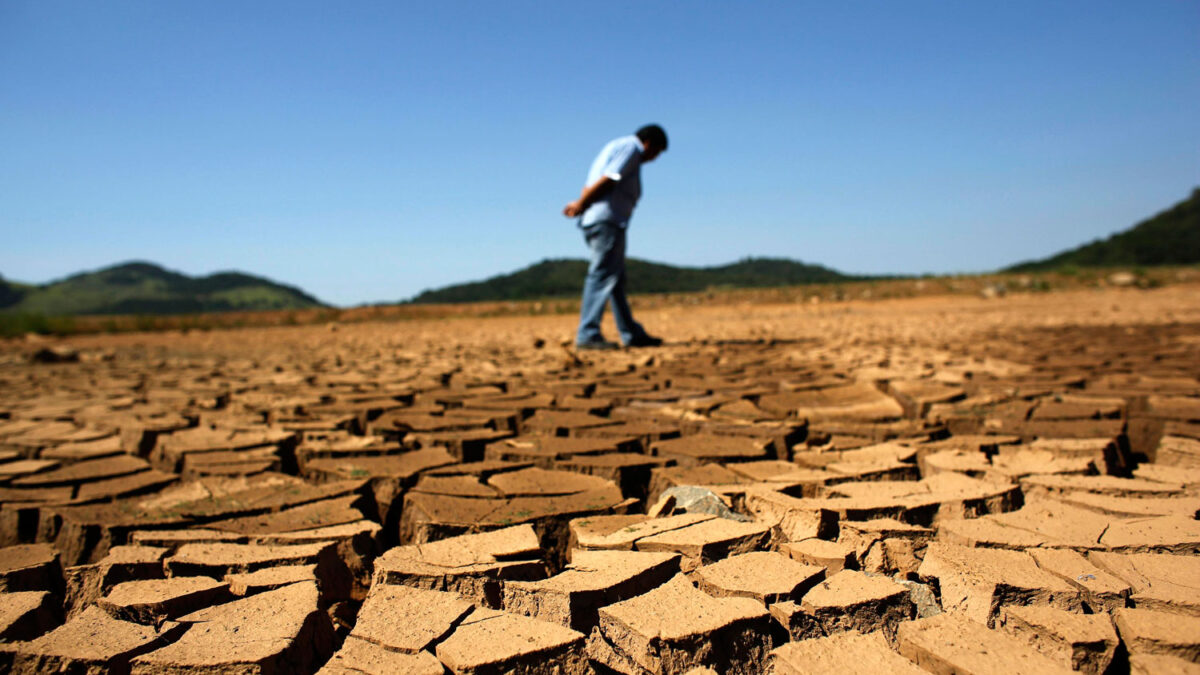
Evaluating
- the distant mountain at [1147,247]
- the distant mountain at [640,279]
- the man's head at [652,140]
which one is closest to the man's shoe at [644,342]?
the man's head at [652,140]

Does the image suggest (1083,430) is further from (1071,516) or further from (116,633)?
(116,633)

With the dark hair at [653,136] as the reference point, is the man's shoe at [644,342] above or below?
below

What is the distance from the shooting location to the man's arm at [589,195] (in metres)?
5.01

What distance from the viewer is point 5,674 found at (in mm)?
1081

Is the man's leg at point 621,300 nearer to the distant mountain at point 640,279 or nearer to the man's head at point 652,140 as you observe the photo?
the man's head at point 652,140

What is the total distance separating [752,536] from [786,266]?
85.5 ft

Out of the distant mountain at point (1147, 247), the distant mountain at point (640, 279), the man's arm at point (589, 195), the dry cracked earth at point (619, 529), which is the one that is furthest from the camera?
the distant mountain at point (1147, 247)

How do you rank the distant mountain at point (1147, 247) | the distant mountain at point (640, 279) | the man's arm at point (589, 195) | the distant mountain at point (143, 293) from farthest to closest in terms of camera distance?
the distant mountain at point (143, 293) < the distant mountain at point (1147, 247) < the distant mountain at point (640, 279) < the man's arm at point (589, 195)

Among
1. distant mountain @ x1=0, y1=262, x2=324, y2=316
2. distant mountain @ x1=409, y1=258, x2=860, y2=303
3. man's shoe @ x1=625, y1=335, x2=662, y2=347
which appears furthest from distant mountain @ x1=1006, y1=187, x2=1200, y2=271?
distant mountain @ x1=0, y1=262, x2=324, y2=316

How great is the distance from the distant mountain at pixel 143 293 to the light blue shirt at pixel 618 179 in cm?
4306

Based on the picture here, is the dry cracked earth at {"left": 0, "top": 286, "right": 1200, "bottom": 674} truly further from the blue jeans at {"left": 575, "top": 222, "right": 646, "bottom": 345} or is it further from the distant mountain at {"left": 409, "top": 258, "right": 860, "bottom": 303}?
the distant mountain at {"left": 409, "top": 258, "right": 860, "bottom": 303}

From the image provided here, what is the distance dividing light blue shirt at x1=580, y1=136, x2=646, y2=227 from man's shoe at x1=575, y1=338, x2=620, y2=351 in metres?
0.84

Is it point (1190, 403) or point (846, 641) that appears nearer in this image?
point (846, 641)

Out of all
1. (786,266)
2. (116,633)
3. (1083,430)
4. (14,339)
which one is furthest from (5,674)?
(786,266)
